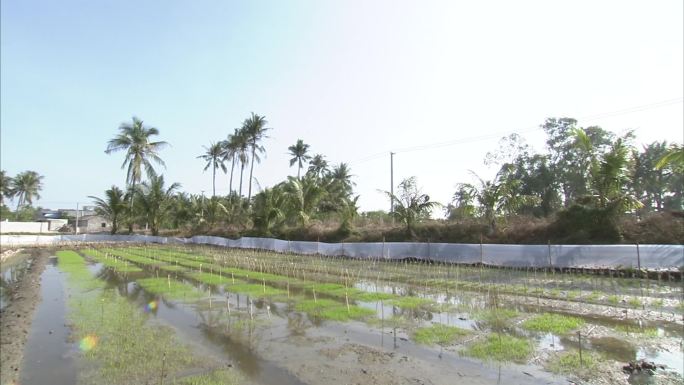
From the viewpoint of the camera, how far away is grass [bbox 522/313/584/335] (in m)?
7.88

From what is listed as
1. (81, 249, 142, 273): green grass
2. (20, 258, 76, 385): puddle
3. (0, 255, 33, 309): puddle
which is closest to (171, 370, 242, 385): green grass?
(20, 258, 76, 385): puddle

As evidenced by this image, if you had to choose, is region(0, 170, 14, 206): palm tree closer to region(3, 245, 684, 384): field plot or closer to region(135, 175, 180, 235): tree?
region(135, 175, 180, 235): tree

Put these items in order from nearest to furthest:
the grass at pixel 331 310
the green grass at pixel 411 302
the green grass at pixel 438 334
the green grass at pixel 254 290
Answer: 1. the green grass at pixel 438 334
2. the grass at pixel 331 310
3. the green grass at pixel 411 302
4. the green grass at pixel 254 290

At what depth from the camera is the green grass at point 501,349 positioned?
6445mm

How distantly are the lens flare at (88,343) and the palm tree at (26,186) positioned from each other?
7723 centimetres

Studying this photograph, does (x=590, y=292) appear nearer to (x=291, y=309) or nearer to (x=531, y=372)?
(x=531, y=372)

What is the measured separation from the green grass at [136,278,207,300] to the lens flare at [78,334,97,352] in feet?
13.2

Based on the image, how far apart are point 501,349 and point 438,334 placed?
1.24 meters

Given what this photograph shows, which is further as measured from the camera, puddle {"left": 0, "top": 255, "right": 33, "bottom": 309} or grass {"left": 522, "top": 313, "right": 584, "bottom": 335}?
puddle {"left": 0, "top": 255, "right": 33, "bottom": 309}

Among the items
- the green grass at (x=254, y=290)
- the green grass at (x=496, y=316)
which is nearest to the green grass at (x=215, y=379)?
the green grass at (x=496, y=316)

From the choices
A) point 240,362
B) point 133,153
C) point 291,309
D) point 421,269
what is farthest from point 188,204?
point 240,362

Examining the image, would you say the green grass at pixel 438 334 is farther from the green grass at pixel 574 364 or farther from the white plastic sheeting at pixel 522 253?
the white plastic sheeting at pixel 522 253

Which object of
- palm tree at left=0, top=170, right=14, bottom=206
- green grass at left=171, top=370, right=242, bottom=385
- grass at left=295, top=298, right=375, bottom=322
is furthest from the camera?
palm tree at left=0, top=170, right=14, bottom=206

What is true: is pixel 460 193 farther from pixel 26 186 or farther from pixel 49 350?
pixel 26 186
